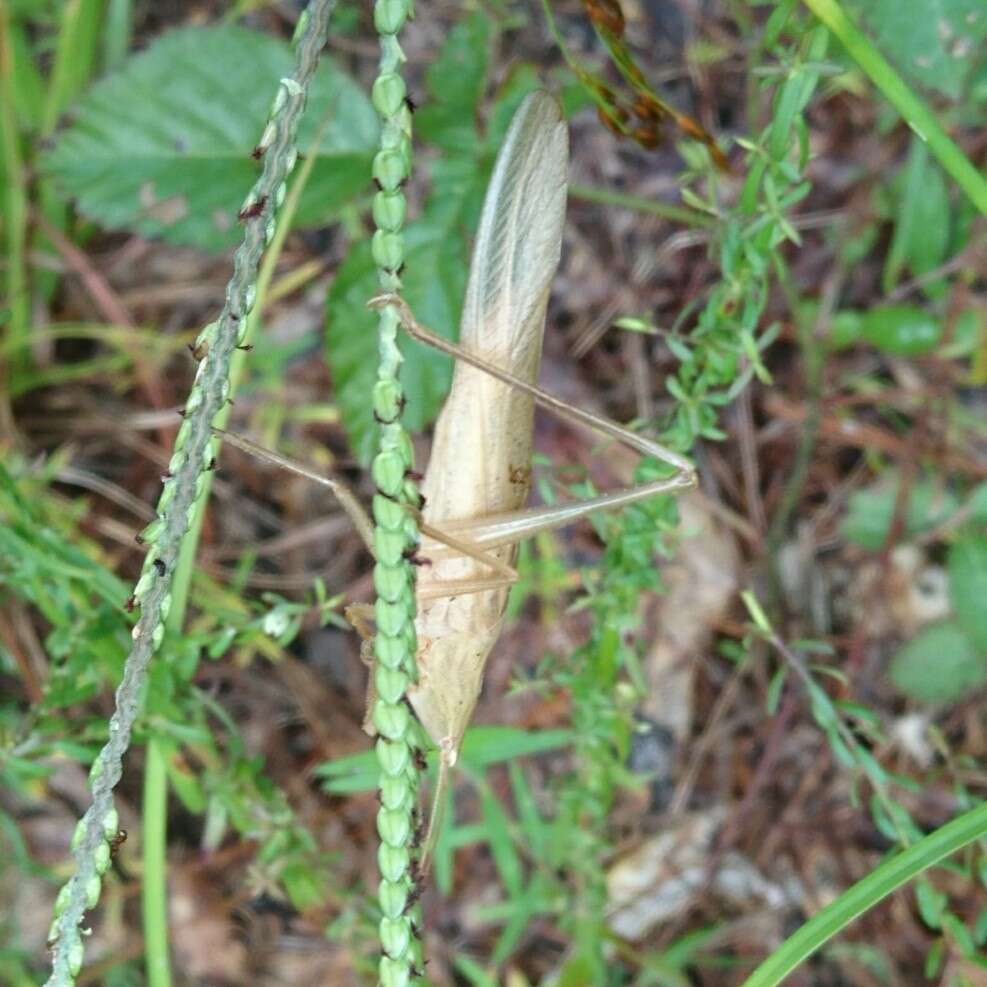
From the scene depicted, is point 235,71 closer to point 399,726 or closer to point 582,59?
point 582,59

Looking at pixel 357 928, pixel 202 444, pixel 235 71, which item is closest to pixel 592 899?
pixel 357 928

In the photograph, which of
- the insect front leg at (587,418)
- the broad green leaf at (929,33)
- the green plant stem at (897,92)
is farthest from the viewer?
the broad green leaf at (929,33)

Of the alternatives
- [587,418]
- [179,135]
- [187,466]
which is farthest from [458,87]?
[187,466]

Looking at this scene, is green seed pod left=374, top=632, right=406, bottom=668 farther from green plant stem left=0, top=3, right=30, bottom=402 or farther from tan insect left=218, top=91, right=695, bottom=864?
green plant stem left=0, top=3, right=30, bottom=402

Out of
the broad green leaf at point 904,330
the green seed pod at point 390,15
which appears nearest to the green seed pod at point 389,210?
the green seed pod at point 390,15

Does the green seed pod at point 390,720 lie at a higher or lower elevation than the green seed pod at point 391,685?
lower

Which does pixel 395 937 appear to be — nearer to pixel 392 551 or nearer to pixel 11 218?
pixel 392 551

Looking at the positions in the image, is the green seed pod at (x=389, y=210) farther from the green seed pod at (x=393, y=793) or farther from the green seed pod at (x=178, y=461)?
the green seed pod at (x=393, y=793)
